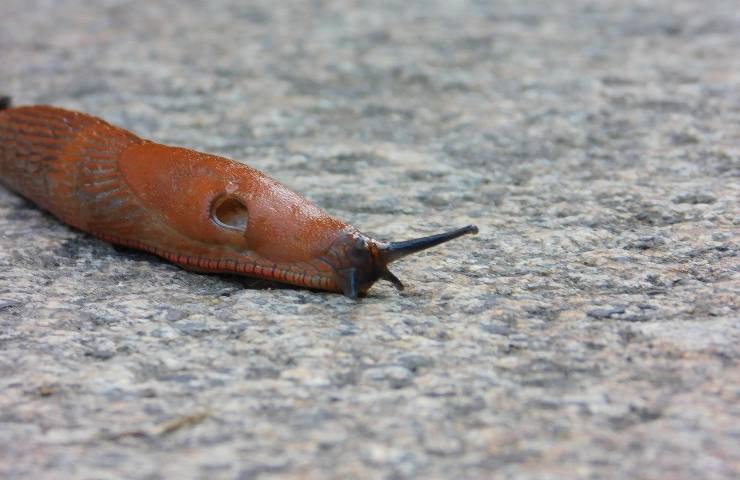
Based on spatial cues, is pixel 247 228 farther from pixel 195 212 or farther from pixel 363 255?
pixel 363 255

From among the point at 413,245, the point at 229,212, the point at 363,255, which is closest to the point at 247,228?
the point at 229,212

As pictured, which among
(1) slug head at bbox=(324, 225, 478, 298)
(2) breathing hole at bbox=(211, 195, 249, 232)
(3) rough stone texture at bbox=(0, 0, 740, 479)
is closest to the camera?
(3) rough stone texture at bbox=(0, 0, 740, 479)

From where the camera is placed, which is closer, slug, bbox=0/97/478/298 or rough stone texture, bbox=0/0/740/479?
rough stone texture, bbox=0/0/740/479

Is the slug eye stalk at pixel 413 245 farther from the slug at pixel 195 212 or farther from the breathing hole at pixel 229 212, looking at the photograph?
the breathing hole at pixel 229 212

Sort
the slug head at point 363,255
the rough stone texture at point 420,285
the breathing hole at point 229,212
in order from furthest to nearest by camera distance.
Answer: the breathing hole at point 229,212 < the slug head at point 363,255 < the rough stone texture at point 420,285

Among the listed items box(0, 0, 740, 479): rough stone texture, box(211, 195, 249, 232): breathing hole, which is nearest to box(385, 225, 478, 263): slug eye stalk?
box(0, 0, 740, 479): rough stone texture

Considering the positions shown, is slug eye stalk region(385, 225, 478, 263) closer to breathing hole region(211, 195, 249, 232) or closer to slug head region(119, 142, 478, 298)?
slug head region(119, 142, 478, 298)

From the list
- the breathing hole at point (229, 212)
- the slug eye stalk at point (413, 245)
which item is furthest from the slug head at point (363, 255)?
the breathing hole at point (229, 212)
